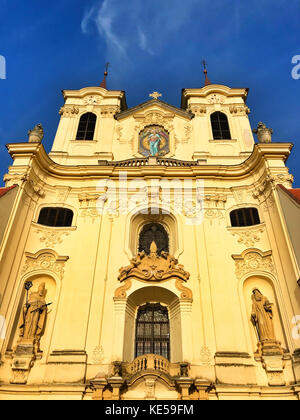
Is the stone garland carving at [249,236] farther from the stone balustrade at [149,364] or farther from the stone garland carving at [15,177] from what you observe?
the stone garland carving at [15,177]

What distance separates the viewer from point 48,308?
11.7 metres

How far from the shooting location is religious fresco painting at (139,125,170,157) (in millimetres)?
17328

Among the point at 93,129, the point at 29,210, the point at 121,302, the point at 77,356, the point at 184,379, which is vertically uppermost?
the point at 93,129

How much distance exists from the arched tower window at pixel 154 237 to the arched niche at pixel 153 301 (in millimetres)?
2081

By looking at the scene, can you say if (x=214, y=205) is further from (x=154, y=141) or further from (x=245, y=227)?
(x=154, y=141)

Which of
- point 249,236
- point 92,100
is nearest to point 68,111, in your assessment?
point 92,100

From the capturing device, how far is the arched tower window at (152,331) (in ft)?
37.1

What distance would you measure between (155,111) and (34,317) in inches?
538

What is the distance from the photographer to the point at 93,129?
1880cm

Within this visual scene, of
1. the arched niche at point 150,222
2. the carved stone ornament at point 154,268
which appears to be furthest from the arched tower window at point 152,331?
the arched niche at point 150,222

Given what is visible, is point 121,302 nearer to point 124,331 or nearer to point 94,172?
point 124,331

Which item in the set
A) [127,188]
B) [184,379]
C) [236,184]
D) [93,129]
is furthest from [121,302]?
[93,129]

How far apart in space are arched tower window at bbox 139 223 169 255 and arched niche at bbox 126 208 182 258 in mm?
141
